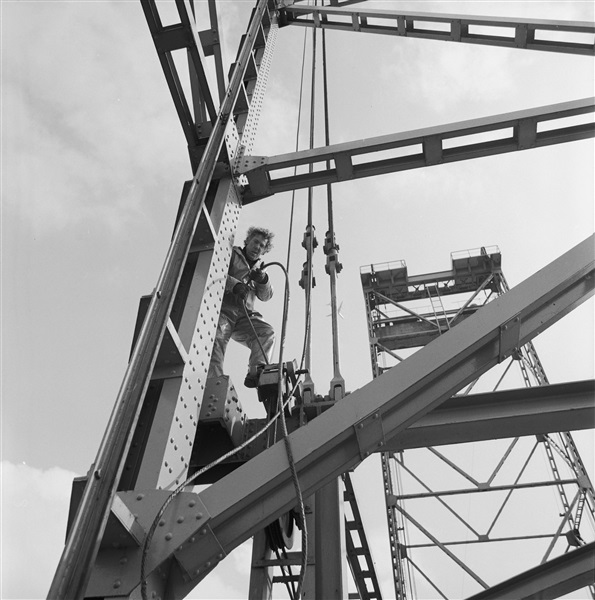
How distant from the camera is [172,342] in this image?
121 inches

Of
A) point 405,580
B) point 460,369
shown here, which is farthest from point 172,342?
point 405,580

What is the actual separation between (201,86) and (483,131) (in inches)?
89.4

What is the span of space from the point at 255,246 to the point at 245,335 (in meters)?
0.86

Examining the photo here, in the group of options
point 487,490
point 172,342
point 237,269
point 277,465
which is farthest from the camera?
point 487,490

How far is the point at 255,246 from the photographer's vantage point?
553 cm

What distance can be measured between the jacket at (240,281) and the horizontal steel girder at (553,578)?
2870 millimetres

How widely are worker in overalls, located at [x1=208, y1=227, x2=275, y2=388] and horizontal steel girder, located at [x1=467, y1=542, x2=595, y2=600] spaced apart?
2532 millimetres

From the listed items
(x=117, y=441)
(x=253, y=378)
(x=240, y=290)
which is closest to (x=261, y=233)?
(x=240, y=290)

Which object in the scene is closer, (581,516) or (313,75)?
(313,75)

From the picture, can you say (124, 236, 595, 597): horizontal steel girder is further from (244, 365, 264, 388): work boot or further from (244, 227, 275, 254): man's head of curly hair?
(244, 227, 275, 254): man's head of curly hair

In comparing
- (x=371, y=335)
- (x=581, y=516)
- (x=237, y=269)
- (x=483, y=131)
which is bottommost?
(x=237, y=269)

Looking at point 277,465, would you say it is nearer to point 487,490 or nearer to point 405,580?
point 487,490

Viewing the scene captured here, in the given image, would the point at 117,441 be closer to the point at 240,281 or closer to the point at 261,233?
the point at 240,281

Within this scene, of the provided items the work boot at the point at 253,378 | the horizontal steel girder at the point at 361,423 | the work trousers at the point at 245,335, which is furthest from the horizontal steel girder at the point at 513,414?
the work trousers at the point at 245,335
